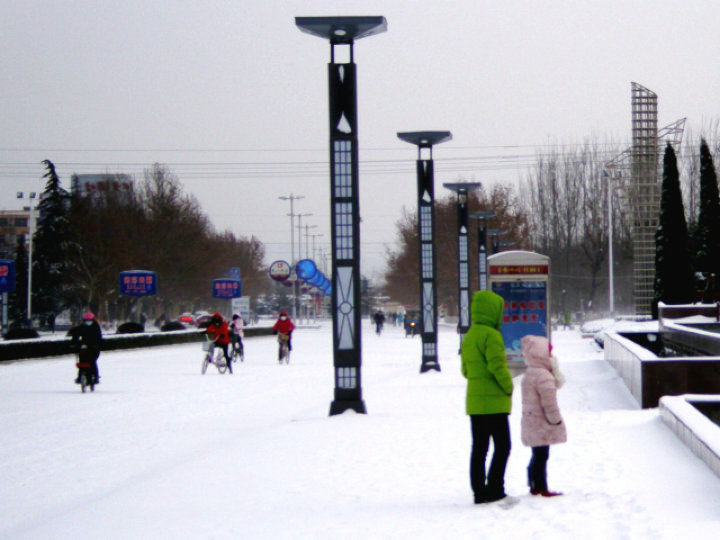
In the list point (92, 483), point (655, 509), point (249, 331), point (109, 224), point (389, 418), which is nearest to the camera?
point (655, 509)

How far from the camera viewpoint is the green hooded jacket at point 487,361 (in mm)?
8578

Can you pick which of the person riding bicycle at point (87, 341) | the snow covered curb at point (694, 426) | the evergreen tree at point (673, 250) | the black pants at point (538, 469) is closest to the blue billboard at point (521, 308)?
the person riding bicycle at point (87, 341)

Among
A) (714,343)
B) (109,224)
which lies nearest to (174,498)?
(714,343)

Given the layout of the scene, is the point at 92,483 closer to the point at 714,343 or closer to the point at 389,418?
the point at 389,418

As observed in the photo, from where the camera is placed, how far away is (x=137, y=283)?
61.3 m

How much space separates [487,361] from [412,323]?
61.9 m

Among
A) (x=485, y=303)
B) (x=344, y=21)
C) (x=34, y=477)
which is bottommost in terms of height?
(x=34, y=477)

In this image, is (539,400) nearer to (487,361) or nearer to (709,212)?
(487,361)

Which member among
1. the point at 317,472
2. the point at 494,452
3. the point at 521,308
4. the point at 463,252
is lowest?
the point at 317,472

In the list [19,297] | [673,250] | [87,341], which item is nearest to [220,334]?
[87,341]

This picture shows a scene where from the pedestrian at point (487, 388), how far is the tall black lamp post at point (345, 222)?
893cm

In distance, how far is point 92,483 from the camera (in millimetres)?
11898

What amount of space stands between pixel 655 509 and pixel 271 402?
13.5 meters

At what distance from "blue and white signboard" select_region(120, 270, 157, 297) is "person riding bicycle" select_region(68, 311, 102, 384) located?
1450 inches
